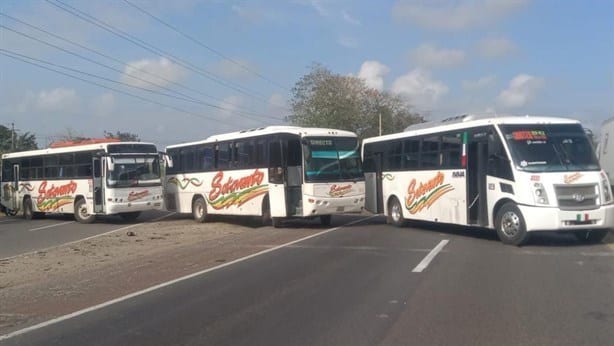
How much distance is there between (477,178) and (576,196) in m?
2.56

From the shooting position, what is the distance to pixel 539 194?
13.1 metres

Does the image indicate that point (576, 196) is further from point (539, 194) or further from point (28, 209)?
point (28, 209)

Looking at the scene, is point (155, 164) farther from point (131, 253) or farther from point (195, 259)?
point (195, 259)

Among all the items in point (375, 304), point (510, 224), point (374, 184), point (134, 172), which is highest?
point (134, 172)

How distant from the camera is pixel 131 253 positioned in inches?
612

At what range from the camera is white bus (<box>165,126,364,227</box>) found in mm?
19016

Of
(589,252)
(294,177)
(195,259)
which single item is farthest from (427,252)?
(294,177)

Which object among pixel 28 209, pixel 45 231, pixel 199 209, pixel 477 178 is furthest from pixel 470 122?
pixel 28 209

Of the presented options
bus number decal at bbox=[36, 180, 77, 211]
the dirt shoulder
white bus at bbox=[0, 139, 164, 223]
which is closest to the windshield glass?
white bus at bbox=[0, 139, 164, 223]

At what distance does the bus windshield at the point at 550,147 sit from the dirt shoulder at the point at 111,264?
20.1 feet

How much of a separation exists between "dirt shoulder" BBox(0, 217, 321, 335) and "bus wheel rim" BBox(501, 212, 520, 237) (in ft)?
17.7

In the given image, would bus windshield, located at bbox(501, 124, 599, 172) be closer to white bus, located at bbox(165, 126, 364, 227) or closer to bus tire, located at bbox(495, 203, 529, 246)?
bus tire, located at bbox(495, 203, 529, 246)

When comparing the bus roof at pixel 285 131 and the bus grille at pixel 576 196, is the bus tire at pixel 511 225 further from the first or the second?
the bus roof at pixel 285 131

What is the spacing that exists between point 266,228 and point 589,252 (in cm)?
1062
